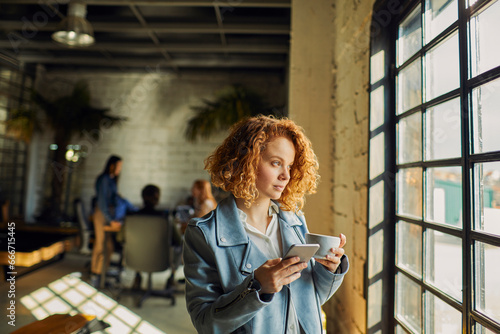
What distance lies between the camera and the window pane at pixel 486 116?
988mm

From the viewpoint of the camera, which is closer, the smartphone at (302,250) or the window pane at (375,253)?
the smartphone at (302,250)

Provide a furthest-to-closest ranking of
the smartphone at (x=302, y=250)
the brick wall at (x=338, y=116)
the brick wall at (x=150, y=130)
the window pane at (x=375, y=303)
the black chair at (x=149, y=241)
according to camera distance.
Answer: the brick wall at (x=150, y=130), the black chair at (x=149, y=241), the brick wall at (x=338, y=116), the window pane at (x=375, y=303), the smartphone at (x=302, y=250)

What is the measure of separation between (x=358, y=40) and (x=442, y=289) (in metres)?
1.45

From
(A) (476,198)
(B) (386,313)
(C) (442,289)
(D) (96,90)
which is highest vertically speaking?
(D) (96,90)

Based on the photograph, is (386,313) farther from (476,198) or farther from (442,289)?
(476,198)

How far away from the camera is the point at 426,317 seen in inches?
52.8

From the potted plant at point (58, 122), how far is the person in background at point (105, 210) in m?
2.50

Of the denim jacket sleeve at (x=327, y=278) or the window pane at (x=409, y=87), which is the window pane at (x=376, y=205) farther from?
the denim jacket sleeve at (x=327, y=278)

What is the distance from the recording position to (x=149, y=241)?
3.38 metres

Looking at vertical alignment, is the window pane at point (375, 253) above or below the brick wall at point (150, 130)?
below

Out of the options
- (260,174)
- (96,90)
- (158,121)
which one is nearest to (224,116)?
(158,121)

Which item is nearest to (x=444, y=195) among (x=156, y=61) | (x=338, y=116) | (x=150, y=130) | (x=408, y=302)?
(x=408, y=302)

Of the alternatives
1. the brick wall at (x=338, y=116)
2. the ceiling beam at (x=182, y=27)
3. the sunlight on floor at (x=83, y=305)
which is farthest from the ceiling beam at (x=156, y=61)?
the sunlight on floor at (x=83, y=305)

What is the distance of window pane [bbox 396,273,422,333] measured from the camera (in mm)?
1412
